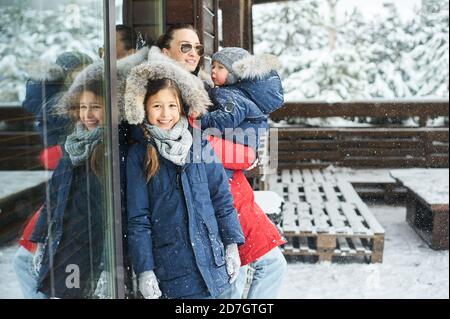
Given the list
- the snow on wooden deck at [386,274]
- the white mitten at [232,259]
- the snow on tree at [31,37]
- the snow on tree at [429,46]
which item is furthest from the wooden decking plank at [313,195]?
the snow on tree at [31,37]

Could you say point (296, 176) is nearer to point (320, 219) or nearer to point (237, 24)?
point (237, 24)

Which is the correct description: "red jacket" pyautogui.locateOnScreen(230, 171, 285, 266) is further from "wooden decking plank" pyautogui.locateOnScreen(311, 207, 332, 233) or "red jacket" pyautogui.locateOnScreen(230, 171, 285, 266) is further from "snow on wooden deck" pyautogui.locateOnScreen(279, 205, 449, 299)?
"wooden decking plank" pyautogui.locateOnScreen(311, 207, 332, 233)

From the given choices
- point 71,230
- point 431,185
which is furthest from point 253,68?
point 431,185

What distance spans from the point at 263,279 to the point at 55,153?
63 centimetres

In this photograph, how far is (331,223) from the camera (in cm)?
262

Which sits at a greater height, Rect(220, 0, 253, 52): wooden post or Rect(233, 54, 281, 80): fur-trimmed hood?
Rect(220, 0, 253, 52): wooden post

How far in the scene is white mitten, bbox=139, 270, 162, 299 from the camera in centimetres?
142

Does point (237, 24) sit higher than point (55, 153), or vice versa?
point (237, 24)

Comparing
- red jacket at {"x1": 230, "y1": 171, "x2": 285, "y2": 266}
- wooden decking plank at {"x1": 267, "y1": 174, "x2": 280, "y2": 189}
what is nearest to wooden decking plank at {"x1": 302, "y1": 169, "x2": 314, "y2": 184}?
wooden decking plank at {"x1": 267, "y1": 174, "x2": 280, "y2": 189}

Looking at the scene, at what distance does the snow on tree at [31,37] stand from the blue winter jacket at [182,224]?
0.98ft

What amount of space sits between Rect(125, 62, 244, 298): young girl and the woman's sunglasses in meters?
0.05

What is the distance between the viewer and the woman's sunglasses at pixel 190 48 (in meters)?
1.40

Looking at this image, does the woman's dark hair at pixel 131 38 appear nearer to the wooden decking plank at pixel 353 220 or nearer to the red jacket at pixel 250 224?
the red jacket at pixel 250 224

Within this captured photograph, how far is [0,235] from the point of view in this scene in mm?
1160
